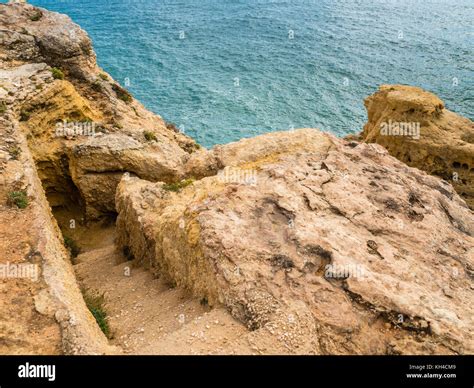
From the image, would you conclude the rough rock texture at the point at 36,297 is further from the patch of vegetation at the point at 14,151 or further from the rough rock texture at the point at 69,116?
the rough rock texture at the point at 69,116

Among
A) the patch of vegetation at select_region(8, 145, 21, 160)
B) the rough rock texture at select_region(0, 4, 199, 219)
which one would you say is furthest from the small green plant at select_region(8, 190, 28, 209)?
the rough rock texture at select_region(0, 4, 199, 219)

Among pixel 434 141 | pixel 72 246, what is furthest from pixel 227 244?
pixel 434 141

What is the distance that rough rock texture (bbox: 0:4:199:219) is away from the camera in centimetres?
2184

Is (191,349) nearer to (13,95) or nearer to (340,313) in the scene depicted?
(340,313)

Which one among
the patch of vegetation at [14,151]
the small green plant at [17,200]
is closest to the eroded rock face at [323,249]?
the small green plant at [17,200]

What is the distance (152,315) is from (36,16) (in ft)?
74.9

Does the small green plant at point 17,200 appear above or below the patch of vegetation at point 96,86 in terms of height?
below

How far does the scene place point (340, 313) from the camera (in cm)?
1093

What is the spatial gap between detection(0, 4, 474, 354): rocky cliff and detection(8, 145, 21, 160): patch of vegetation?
0.36 feet

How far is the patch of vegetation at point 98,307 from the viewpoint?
12530 mm

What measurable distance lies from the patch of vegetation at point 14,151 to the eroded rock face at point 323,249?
4.61m

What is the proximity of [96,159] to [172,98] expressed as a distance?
158 ft

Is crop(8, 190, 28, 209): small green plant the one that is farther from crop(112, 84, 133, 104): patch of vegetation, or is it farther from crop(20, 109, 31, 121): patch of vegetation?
crop(112, 84, 133, 104): patch of vegetation

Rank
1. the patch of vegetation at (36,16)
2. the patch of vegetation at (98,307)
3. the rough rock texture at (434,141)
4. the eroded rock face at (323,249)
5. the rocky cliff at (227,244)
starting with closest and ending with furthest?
the rocky cliff at (227,244) → the eroded rock face at (323,249) → the patch of vegetation at (98,307) → the patch of vegetation at (36,16) → the rough rock texture at (434,141)
